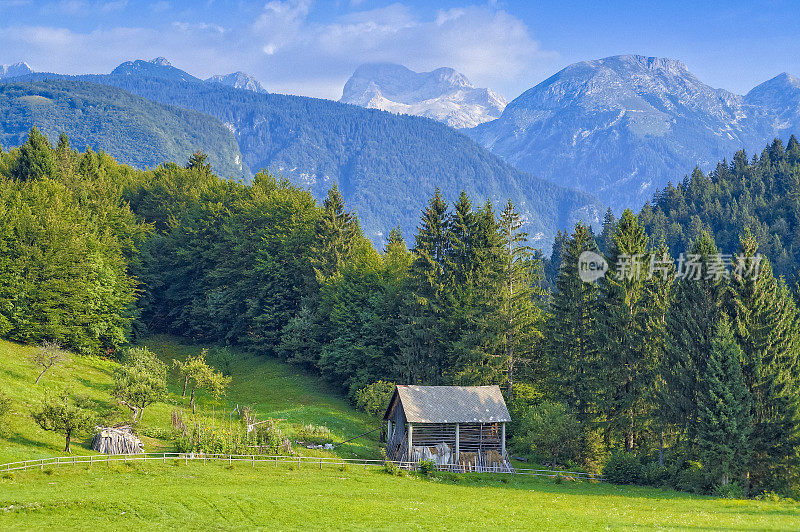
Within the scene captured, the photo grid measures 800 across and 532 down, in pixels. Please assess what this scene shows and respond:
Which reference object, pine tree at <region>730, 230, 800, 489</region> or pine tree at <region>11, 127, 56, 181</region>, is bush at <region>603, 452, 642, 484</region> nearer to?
pine tree at <region>730, 230, 800, 489</region>

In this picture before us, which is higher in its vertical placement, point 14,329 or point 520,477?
point 14,329

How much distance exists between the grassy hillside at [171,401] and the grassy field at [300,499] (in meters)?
0.24

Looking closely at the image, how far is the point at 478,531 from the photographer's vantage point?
3048cm

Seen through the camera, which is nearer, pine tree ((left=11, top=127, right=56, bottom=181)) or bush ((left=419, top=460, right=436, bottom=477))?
bush ((left=419, top=460, right=436, bottom=477))

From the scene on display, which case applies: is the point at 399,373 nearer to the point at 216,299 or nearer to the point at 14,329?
the point at 216,299

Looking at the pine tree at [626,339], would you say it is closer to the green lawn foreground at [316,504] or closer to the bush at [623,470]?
the bush at [623,470]

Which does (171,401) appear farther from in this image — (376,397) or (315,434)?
(376,397)

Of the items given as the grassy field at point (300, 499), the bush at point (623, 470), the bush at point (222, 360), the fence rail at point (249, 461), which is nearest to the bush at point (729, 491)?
the grassy field at point (300, 499)

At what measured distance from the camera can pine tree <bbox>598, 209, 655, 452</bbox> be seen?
185 feet

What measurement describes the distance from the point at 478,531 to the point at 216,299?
213ft

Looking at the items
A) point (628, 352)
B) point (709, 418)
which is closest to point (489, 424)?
point (628, 352)

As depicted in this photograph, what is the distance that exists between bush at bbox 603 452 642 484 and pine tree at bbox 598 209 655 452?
6615 mm

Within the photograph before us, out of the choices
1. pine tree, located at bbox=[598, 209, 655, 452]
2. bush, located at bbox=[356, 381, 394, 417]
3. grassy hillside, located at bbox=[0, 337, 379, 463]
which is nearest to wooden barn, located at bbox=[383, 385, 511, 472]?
grassy hillside, located at bbox=[0, 337, 379, 463]

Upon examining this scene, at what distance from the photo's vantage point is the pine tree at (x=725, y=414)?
4550cm
